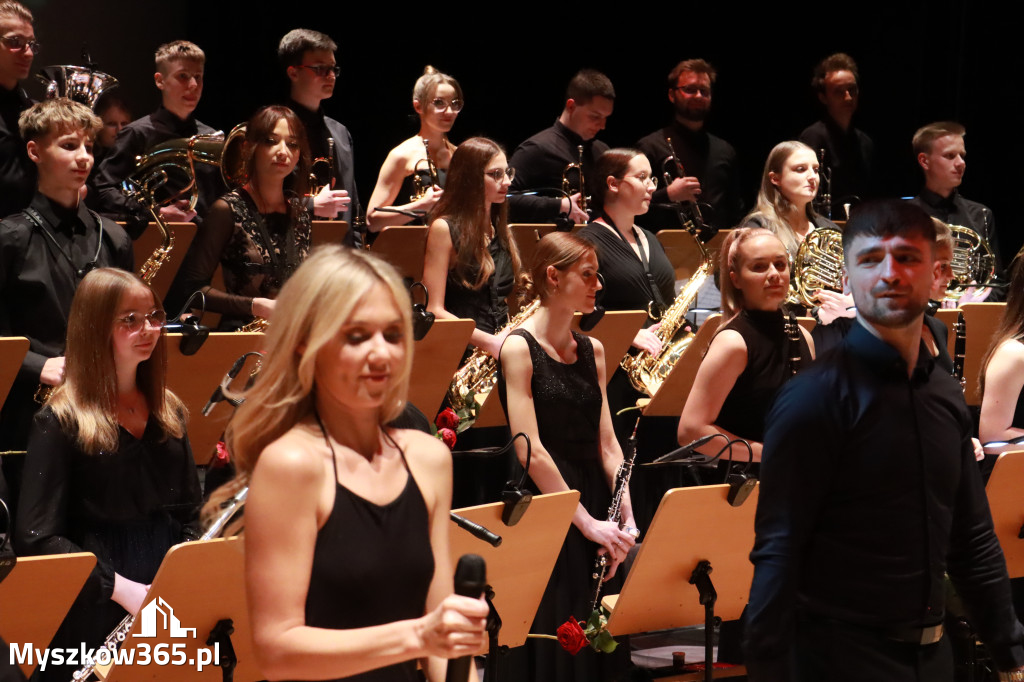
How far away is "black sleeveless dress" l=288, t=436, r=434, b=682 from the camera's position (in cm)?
182

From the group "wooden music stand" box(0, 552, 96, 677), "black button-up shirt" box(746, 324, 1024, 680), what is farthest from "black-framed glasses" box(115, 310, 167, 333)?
"black button-up shirt" box(746, 324, 1024, 680)

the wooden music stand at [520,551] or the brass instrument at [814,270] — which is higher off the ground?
the brass instrument at [814,270]

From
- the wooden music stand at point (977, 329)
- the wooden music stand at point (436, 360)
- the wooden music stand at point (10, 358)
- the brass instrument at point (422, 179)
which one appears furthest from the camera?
the brass instrument at point (422, 179)

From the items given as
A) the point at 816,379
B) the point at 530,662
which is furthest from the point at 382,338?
the point at 530,662

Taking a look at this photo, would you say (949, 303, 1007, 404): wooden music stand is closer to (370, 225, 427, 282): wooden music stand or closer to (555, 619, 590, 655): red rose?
(555, 619, 590, 655): red rose

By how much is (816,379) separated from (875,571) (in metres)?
Result: 0.35

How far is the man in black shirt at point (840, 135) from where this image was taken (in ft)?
21.2

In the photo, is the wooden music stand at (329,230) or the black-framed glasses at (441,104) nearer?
the wooden music stand at (329,230)

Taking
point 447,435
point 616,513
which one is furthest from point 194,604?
point 616,513

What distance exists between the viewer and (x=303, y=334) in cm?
187

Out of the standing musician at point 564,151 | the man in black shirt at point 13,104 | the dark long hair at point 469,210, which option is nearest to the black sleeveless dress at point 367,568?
the dark long hair at point 469,210

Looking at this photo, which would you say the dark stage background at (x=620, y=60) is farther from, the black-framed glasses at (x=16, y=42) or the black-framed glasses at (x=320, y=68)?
the black-framed glasses at (x=16, y=42)

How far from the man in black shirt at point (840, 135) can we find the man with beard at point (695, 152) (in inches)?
21.8

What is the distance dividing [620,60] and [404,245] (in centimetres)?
333
